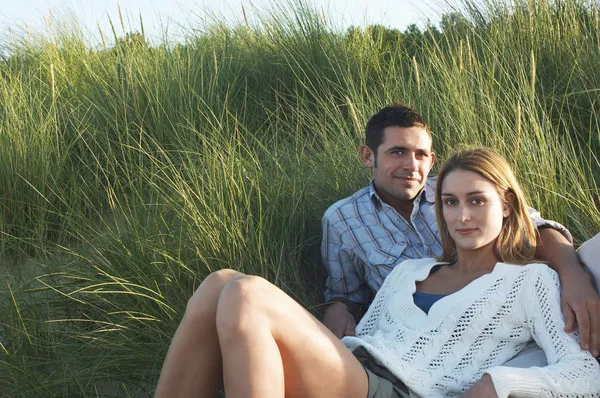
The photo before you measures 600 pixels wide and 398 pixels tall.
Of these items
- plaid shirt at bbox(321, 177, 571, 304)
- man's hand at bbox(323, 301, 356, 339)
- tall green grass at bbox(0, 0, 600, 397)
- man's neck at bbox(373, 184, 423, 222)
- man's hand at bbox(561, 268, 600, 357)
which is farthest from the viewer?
man's neck at bbox(373, 184, 423, 222)

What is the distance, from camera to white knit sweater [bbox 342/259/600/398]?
112 inches

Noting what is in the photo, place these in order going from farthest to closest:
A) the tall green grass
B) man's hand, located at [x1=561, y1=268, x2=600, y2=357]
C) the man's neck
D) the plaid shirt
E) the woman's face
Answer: the man's neck, the plaid shirt, the tall green grass, the woman's face, man's hand, located at [x1=561, y1=268, x2=600, y2=357]

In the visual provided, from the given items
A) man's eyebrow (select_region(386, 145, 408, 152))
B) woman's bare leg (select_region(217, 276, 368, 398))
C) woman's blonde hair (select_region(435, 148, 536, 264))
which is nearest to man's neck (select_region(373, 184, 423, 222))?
man's eyebrow (select_region(386, 145, 408, 152))

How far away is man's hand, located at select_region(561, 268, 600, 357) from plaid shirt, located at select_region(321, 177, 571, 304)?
3.84ft

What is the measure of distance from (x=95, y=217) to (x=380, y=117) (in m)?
2.01

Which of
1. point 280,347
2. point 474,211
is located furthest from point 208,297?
point 474,211

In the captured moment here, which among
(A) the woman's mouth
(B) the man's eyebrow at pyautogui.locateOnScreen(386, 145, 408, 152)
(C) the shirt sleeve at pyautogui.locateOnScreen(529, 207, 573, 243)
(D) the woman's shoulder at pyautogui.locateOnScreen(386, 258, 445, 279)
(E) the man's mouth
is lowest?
(D) the woman's shoulder at pyautogui.locateOnScreen(386, 258, 445, 279)

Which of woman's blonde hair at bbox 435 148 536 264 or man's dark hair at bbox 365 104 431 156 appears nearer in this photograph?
woman's blonde hair at bbox 435 148 536 264

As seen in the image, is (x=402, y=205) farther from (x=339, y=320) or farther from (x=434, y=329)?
(x=434, y=329)

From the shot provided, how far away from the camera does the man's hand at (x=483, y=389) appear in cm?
270

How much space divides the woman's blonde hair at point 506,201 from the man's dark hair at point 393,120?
0.86m

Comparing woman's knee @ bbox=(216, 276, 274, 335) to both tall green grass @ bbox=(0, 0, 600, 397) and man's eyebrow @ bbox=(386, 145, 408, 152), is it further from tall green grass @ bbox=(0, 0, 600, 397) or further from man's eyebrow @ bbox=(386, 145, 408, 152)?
man's eyebrow @ bbox=(386, 145, 408, 152)

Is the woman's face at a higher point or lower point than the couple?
higher

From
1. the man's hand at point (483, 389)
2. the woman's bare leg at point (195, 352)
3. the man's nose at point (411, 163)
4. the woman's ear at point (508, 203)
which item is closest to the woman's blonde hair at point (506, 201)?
the woman's ear at point (508, 203)
